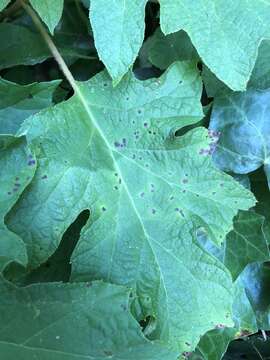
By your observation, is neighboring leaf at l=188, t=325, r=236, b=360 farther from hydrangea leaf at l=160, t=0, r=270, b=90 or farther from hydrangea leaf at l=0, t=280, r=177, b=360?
hydrangea leaf at l=160, t=0, r=270, b=90

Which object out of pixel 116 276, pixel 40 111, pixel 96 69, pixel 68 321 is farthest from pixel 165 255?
pixel 96 69

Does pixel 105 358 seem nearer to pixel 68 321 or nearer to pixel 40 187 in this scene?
pixel 68 321

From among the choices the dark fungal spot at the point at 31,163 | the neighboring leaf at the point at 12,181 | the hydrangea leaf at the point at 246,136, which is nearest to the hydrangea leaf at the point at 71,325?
the neighboring leaf at the point at 12,181

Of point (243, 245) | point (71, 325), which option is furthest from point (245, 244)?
point (71, 325)

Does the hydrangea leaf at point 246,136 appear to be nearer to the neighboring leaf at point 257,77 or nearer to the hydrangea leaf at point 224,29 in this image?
the neighboring leaf at point 257,77

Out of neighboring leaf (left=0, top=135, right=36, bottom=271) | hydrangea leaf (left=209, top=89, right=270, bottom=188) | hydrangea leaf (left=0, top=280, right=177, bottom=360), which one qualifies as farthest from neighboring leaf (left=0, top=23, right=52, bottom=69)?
hydrangea leaf (left=0, top=280, right=177, bottom=360)

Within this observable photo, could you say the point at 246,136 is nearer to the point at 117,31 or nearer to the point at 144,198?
the point at 144,198
